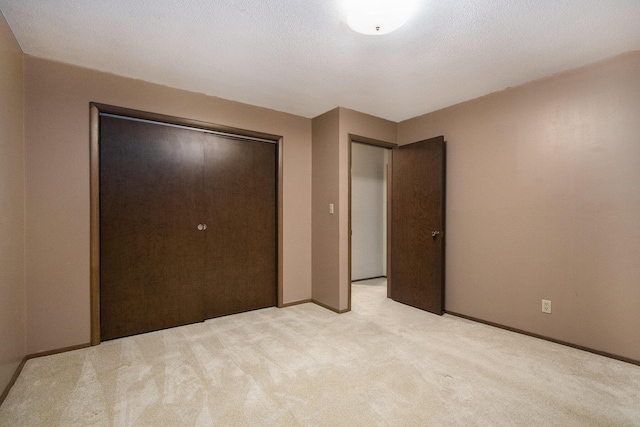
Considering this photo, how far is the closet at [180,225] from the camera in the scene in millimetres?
2619

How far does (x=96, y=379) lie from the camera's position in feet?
6.51

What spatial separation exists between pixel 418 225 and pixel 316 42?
2300 millimetres

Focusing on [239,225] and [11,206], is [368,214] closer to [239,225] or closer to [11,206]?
[239,225]

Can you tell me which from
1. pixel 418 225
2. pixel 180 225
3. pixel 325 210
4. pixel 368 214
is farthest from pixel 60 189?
pixel 368 214

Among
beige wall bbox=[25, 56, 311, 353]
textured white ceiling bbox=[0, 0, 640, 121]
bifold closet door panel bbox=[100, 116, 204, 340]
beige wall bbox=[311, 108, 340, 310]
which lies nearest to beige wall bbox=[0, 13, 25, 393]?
beige wall bbox=[25, 56, 311, 353]

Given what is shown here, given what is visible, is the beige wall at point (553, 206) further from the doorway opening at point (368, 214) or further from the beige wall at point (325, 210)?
the doorway opening at point (368, 214)

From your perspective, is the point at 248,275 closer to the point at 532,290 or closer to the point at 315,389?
the point at 315,389

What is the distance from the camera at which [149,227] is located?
9.09ft

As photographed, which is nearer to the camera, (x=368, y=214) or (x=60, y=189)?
(x=60, y=189)

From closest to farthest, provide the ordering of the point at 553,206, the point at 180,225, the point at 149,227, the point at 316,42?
1. the point at 316,42
2. the point at 553,206
3. the point at 149,227
4. the point at 180,225

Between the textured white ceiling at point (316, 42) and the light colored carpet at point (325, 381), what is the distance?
226 cm

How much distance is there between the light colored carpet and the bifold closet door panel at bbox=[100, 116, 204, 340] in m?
0.25

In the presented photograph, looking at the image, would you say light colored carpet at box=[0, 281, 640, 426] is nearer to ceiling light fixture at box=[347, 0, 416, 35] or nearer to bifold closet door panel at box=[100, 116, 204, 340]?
bifold closet door panel at box=[100, 116, 204, 340]

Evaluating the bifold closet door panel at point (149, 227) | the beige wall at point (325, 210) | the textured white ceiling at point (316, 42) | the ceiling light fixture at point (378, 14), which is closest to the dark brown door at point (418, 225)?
the textured white ceiling at point (316, 42)
